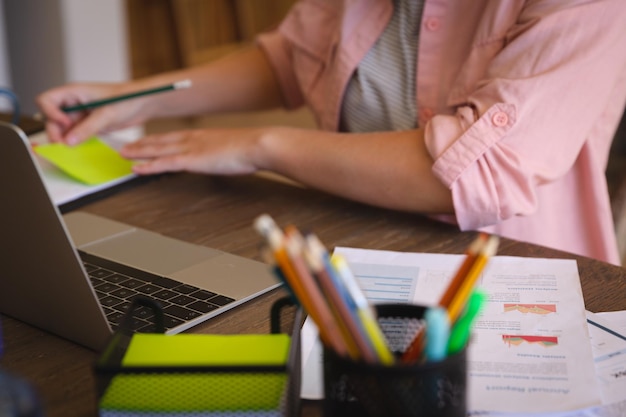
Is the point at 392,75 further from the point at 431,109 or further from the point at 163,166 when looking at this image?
the point at 163,166

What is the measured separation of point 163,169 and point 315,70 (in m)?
0.32

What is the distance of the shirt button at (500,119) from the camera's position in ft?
3.18

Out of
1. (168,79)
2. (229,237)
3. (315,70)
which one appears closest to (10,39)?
(168,79)

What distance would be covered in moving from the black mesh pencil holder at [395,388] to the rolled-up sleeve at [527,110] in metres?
0.46

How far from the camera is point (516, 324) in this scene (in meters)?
0.76

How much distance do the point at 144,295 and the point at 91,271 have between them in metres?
0.10

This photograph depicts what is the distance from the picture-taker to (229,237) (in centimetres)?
100

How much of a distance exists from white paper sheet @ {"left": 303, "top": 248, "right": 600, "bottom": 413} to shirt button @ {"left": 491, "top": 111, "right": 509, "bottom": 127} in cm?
16

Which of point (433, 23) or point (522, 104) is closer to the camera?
point (522, 104)

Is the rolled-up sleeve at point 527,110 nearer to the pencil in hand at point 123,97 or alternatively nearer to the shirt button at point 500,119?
the shirt button at point 500,119

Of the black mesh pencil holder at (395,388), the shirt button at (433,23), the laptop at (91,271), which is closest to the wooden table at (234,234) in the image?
the laptop at (91,271)

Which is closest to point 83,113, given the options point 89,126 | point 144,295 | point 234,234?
point 89,126

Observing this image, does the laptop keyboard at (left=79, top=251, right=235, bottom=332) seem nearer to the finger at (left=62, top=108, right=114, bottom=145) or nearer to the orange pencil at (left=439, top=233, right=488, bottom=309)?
the orange pencil at (left=439, top=233, right=488, bottom=309)

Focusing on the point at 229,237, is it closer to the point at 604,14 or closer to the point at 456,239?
the point at 456,239
